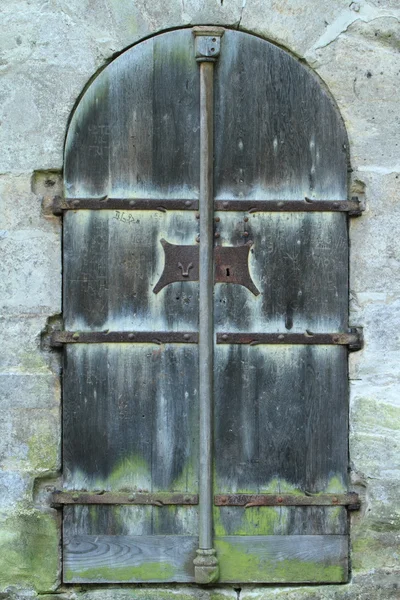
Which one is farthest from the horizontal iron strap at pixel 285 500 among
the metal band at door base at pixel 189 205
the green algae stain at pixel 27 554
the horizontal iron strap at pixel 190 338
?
the metal band at door base at pixel 189 205

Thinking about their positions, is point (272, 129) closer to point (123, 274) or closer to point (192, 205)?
point (192, 205)

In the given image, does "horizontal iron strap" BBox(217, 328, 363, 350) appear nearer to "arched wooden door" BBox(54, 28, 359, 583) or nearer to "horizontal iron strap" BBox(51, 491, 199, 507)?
"arched wooden door" BBox(54, 28, 359, 583)

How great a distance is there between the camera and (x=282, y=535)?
361cm

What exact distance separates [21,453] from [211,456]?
2.51 feet

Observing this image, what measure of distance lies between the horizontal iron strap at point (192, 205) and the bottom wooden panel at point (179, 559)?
52.2 inches

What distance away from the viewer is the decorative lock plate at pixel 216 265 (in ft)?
11.8

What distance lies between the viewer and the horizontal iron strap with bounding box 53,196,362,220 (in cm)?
361

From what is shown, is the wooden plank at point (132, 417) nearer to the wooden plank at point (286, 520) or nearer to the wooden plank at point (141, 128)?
the wooden plank at point (286, 520)

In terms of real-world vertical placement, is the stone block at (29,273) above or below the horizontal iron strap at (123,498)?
above

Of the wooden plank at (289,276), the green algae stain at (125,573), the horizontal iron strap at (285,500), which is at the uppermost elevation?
the wooden plank at (289,276)

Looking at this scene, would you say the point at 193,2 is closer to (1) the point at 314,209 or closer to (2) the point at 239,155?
(2) the point at 239,155

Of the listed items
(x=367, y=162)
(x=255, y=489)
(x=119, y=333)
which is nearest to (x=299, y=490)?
(x=255, y=489)

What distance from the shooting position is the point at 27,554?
357 centimetres

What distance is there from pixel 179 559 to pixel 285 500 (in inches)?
19.2
